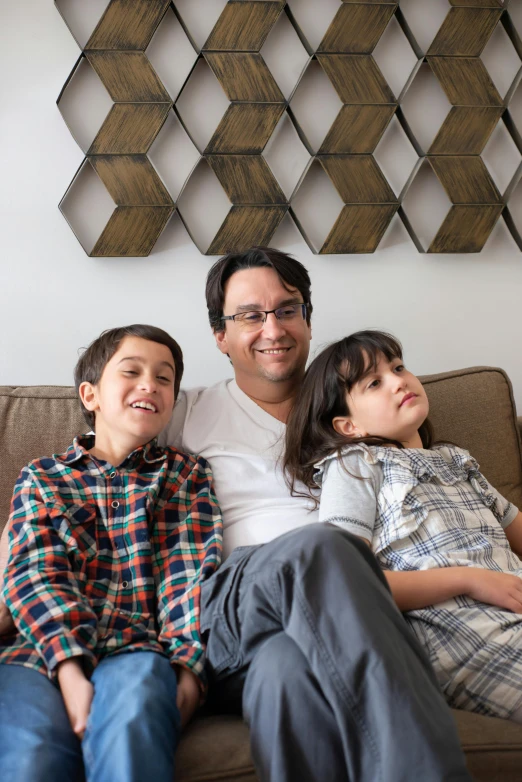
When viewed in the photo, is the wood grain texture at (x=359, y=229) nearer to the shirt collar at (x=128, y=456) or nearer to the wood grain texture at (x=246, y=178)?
the wood grain texture at (x=246, y=178)

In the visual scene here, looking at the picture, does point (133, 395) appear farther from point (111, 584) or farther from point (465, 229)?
point (465, 229)

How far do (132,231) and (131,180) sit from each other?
5.7 inches

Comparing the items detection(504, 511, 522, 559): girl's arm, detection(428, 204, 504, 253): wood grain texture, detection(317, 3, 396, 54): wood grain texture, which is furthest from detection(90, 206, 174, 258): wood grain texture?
detection(504, 511, 522, 559): girl's arm

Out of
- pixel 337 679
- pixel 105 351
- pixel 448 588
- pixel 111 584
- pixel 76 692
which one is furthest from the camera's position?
pixel 105 351

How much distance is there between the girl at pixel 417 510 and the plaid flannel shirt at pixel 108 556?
0.82 feet

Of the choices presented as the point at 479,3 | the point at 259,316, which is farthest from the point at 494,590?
the point at 479,3

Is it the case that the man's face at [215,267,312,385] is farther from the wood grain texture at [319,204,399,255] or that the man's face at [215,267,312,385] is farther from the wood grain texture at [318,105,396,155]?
Result: the wood grain texture at [318,105,396,155]

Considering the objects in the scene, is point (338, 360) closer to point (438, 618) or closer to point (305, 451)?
point (305, 451)

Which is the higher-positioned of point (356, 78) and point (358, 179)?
point (356, 78)

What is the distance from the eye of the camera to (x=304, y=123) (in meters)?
2.18

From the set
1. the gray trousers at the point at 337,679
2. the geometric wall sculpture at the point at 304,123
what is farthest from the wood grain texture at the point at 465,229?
the gray trousers at the point at 337,679

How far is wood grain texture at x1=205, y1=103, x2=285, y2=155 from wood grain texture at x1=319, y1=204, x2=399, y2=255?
0.32m

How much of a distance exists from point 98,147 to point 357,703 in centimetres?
166

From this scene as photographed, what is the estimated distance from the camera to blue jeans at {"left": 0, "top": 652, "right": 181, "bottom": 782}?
3.09ft
